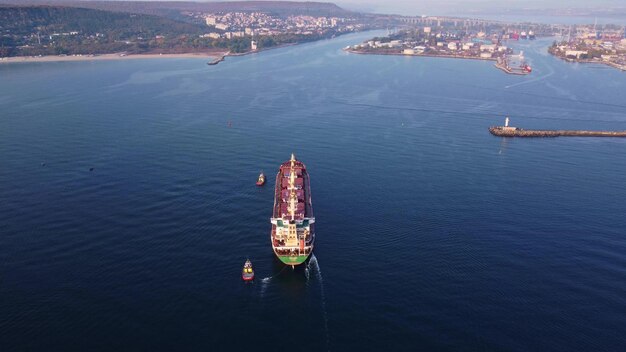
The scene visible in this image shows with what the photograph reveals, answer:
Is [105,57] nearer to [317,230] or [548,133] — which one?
[548,133]

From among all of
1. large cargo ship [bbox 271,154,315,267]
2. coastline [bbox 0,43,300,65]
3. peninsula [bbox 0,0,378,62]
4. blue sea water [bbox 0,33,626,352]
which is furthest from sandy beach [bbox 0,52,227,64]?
large cargo ship [bbox 271,154,315,267]

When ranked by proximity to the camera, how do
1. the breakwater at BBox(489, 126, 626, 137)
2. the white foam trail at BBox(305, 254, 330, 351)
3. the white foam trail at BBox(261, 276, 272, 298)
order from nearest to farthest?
the white foam trail at BBox(305, 254, 330, 351) < the white foam trail at BBox(261, 276, 272, 298) < the breakwater at BBox(489, 126, 626, 137)

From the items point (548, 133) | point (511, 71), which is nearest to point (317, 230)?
point (548, 133)

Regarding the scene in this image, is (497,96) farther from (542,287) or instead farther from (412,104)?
(542,287)

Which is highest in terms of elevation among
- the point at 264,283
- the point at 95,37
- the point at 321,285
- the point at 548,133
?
the point at 95,37

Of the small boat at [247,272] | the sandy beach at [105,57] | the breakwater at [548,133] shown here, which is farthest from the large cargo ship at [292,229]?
the sandy beach at [105,57]

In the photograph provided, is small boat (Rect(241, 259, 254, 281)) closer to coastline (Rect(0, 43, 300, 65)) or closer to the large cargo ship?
the large cargo ship

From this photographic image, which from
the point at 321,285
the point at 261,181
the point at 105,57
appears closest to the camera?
the point at 321,285

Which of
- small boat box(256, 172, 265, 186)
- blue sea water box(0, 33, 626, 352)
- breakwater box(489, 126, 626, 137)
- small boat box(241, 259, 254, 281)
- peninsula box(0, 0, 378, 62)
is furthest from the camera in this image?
peninsula box(0, 0, 378, 62)

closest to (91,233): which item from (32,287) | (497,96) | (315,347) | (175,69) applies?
(32,287)
